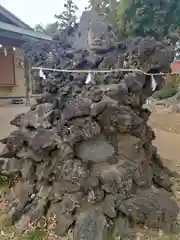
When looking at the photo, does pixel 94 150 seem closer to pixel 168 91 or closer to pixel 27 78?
pixel 27 78

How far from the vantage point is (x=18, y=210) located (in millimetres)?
3133

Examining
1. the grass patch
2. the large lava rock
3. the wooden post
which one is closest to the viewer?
the large lava rock

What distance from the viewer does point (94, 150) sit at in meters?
2.98

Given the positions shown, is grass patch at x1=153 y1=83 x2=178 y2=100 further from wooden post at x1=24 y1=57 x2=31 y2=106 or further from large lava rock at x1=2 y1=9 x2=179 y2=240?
A: large lava rock at x1=2 y1=9 x2=179 y2=240

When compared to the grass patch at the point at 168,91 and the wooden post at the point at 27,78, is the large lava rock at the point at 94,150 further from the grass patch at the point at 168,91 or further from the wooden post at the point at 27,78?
the grass patch at the point at 168,91

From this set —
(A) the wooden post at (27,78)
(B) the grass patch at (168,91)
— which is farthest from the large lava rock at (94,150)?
(B) the grass patch at (168,91)

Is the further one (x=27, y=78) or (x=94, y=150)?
(x=27, y=78)

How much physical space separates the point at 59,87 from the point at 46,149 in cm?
73

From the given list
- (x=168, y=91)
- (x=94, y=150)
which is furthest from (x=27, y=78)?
(x=168, y=91)

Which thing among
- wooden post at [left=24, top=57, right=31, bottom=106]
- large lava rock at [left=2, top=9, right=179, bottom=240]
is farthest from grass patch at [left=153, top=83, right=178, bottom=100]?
large lava rock at [left=2, top=9, right=179, bottom=240]

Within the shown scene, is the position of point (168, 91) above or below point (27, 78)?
below

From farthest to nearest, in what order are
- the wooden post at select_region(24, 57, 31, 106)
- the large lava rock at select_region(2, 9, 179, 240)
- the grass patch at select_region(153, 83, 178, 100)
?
the grass patch at select_region(153, 83, 178, 100) < the wooden post at select_region(24, 57, 31, 106) < the large lava rock at select_region(2, 9, 179, 240)

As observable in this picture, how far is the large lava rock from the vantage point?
284 cm

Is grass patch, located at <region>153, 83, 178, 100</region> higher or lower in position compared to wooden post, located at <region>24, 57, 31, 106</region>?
lower
